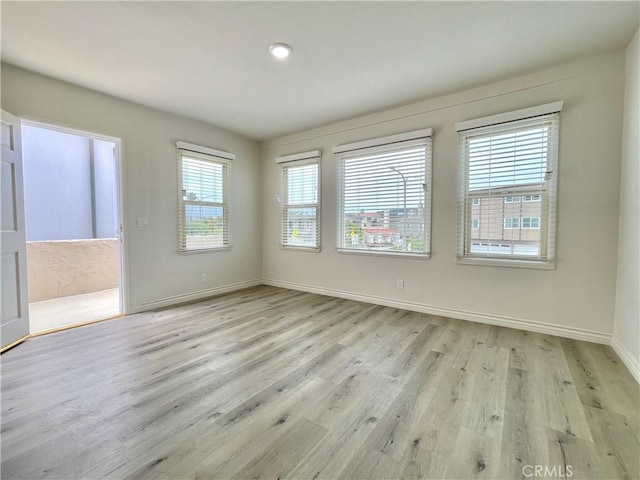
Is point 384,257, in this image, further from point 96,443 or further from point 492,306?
point 96,443

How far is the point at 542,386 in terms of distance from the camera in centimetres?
192

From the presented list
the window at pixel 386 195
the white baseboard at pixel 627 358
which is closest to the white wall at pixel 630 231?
the white baseboard at pixel 627 358

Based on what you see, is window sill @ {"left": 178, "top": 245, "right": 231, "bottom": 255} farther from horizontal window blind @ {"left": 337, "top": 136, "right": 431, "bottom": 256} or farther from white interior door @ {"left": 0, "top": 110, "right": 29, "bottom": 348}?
horizontal window blind @ {"left": 337, "top": 136, "right": 431, "bottom": 256}

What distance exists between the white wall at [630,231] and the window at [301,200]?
331 cm

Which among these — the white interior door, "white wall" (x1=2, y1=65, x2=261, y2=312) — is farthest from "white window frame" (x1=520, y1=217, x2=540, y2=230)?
the white interior door

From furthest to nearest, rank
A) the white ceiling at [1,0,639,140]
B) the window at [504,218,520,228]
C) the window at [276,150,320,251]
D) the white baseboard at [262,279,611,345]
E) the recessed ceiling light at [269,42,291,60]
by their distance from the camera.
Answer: the window at [276,150,320,251]
the window at [504,218,520,228]
the white baseboard at [262,279,611,345]
the recessed ceiling light at [269,42,291,60]
the white ceiling at [1,0,639,140]

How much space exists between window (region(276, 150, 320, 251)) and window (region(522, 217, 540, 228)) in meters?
2.66

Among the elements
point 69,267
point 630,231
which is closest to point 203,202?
point 69,267

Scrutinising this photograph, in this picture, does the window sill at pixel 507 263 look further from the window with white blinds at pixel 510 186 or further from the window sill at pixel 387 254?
the window sill at pixel 387 254

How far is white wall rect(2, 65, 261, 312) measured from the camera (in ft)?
9.27

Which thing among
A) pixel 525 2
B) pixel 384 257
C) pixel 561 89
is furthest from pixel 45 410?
pixel 561 89

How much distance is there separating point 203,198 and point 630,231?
4.74 meters

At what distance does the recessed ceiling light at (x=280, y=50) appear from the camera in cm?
234

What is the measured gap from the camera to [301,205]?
4676mm
